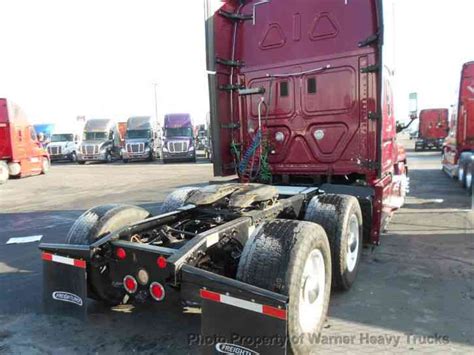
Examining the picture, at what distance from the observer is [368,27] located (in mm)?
5738

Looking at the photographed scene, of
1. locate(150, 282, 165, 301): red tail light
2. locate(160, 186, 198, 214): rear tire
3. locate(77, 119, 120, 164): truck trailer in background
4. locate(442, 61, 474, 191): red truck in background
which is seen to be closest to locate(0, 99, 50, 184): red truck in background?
locate(77, 119, 120, 164): truck trailer in background

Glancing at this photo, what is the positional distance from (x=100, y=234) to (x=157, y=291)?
960mm

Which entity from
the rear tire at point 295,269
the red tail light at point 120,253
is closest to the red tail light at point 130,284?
the red tail light at point 120,253

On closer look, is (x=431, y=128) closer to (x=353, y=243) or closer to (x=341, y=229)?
(x=353, y=243)

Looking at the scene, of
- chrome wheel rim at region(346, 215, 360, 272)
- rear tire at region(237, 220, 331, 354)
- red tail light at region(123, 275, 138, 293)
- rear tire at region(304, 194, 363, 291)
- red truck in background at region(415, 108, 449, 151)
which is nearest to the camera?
rear tire at region(237, 220, 331, 354)

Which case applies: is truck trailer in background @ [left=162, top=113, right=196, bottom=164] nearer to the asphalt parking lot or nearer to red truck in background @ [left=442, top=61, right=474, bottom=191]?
red truck in background @ [left=442, top=61, right=474, bottom=191]

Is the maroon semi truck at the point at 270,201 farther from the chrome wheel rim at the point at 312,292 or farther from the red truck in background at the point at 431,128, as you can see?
the red truck in background at the point at 431,128

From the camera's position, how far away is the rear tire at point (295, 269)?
2898 mm

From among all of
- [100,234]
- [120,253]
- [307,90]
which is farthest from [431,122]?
[120,253]

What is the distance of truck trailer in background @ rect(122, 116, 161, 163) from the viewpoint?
2952 cm

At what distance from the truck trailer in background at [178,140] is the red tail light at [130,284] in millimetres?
24239

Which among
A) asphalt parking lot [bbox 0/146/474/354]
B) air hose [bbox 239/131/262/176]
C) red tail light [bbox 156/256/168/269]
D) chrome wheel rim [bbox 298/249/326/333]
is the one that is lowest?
asphalt parking lot [bbox 0/146/474/354]

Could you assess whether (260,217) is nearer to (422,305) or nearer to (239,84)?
(422,305)

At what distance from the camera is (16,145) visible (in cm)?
1936
